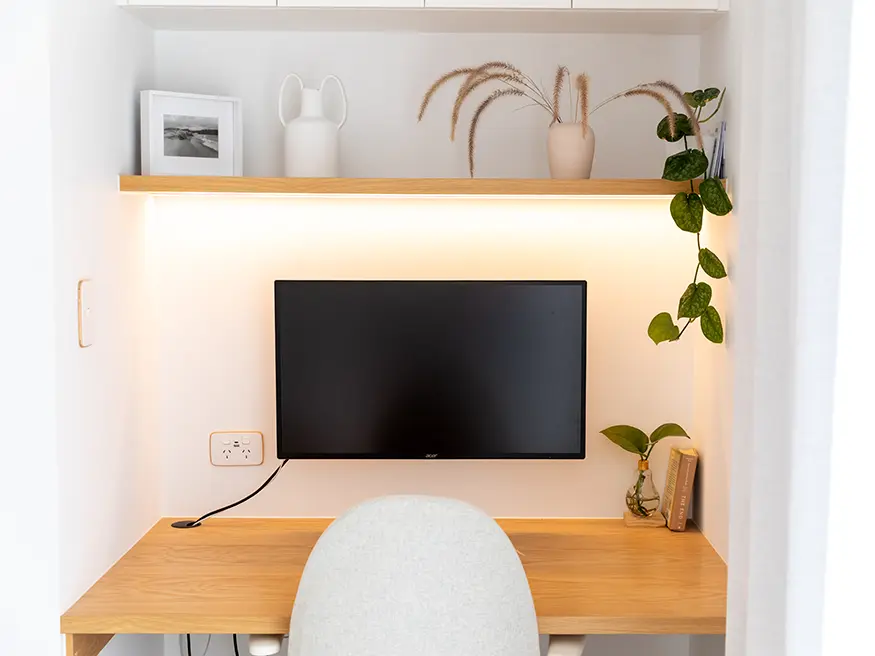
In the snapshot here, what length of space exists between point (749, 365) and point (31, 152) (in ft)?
4.07

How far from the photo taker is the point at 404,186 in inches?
76.8

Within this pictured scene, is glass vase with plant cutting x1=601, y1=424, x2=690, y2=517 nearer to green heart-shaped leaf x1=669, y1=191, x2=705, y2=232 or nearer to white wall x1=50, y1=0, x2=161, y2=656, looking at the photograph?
green heart-shaped leaf x1=669, y1=191, x2=705, y2=232

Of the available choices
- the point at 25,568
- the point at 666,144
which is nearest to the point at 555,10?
Answer: the point at 666,144

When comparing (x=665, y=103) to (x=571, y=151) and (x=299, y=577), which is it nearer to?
(x=571, y=151)

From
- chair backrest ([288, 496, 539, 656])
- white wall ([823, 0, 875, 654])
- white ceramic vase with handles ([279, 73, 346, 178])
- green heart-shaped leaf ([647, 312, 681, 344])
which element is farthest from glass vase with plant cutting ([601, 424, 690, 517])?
white wall ([823, 0, 875, 654])

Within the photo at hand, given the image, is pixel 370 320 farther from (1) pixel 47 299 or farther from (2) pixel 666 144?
(2) pixel 666 144

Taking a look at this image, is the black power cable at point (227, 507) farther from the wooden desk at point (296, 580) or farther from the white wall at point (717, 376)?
the white wall at point (717, 376)

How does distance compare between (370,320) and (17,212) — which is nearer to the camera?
(17,212)

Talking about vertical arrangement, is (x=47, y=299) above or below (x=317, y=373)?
above

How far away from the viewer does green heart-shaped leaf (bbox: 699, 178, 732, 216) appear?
6.14 ft

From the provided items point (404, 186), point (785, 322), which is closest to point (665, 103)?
point (404, 186)

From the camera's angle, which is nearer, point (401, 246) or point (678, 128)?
point (678, 128)

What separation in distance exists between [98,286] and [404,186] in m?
0.67

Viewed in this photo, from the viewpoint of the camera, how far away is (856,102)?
2.97 feet
